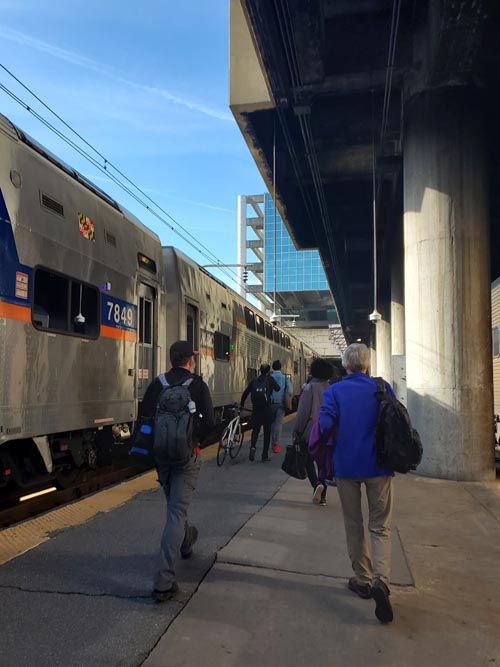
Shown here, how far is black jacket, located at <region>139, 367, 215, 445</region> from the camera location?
12.8 feet

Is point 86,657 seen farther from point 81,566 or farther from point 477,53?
point 477,53

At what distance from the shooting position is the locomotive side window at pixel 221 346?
11.7 meters

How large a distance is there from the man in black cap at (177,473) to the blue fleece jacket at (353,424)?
850 millimetres

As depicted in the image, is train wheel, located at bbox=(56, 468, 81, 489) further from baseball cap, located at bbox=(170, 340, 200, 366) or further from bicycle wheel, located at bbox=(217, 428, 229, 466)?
baseball cap, located at bbox=(170, 340, 200, 366)

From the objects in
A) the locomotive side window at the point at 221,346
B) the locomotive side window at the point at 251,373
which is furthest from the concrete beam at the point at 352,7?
the locomotive side window at the point at 251,373

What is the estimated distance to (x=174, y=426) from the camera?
371 centimetres

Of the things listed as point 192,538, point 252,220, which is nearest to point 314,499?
point 192,538

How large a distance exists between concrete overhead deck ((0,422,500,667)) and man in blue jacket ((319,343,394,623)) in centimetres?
31

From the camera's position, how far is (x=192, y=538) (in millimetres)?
4320

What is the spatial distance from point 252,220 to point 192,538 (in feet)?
318

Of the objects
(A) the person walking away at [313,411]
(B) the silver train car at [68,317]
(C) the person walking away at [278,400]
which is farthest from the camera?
(C) the person walking away at [278,400]

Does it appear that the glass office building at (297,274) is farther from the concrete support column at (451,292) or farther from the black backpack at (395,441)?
the black backpack at (395,441)

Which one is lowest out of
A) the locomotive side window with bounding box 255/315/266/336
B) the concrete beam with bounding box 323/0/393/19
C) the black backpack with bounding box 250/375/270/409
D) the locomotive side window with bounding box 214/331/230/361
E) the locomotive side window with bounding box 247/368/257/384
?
the black backpack with bounding box 250/375/270/409

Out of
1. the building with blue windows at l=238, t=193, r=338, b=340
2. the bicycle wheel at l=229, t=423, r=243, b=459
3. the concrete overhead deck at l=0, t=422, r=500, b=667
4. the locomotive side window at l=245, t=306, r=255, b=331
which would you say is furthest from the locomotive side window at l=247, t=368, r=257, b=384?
the building with blue windows at l=238, t=193, r=338, b=340
